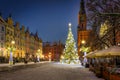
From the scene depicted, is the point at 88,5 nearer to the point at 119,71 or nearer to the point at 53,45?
the point at 119,71

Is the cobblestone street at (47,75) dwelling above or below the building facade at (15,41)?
below

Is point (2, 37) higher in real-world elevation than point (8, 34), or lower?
lower

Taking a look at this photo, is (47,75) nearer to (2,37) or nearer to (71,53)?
(71,53)

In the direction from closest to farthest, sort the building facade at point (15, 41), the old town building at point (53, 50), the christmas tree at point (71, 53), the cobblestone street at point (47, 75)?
the cobblestone street at point (47, 75) < the christmas tree at point (71, 53) < the building facade at point (15, 41) < the old town building at point (53, 50)

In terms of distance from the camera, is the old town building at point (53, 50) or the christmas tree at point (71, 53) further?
the old town building at point (53, 50)

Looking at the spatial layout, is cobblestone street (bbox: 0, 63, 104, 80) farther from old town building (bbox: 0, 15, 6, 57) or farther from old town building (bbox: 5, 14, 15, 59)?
old town building (bbox: 5, 14, 15, 59)

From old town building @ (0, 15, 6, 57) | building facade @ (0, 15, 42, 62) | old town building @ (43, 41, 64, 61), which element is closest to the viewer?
old town building @ (0, 15, 6, 57)

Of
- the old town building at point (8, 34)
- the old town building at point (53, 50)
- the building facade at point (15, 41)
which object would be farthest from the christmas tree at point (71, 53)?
the old town building at point (53, 50)

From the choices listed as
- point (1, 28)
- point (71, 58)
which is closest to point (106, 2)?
point (71, 58)

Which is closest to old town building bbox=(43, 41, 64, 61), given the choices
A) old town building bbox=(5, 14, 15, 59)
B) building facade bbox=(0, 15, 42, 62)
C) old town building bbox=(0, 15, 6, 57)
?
building facade bbox=(0, 15, 42, 62)

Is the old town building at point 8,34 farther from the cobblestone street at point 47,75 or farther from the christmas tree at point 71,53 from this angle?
the cobblestone street at point 47,75

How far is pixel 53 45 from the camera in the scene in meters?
191

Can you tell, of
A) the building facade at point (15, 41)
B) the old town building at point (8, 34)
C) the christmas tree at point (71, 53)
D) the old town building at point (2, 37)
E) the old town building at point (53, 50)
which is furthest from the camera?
the old town building at point (53, 50)

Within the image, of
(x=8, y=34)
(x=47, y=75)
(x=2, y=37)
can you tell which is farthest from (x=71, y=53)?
(x=47, y=75)
